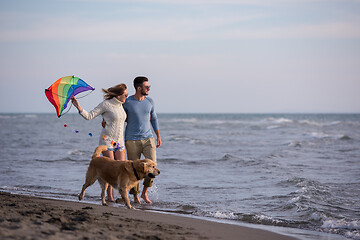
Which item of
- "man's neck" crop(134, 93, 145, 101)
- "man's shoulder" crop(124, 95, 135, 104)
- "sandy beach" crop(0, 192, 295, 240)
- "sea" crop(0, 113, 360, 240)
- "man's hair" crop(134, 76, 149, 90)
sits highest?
"man's hair" crop(134, 76, 149, 90)

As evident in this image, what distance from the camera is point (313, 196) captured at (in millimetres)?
8461

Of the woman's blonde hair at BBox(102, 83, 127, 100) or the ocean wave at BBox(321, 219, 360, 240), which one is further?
the woman's blonde hair at BBox(102, 83, 127, 100)

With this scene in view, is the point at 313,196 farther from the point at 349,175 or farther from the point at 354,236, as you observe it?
the point at 349,175

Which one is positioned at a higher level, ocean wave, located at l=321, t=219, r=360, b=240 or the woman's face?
the woman's face

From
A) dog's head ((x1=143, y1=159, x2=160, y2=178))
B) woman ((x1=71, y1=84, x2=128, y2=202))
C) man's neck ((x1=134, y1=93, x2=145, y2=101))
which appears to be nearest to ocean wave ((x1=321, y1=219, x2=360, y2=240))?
dog's head ((x1=143, y1=159, x2=160, y2=178))

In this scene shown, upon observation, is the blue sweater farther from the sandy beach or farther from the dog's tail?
the sandy beach

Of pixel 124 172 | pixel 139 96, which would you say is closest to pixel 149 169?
pixel 124 172

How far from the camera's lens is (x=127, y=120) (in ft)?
25.2

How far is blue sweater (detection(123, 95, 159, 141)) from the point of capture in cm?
757

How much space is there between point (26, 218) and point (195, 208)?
3.35m

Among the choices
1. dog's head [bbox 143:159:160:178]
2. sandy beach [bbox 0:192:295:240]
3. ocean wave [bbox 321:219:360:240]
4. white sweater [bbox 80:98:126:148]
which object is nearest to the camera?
sandy beach [bbox 0:192:295:240]

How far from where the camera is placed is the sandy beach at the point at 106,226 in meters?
4.35

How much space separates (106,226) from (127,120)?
294cm

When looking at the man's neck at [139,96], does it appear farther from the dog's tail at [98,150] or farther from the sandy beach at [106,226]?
the sandy beach at [106,226]
